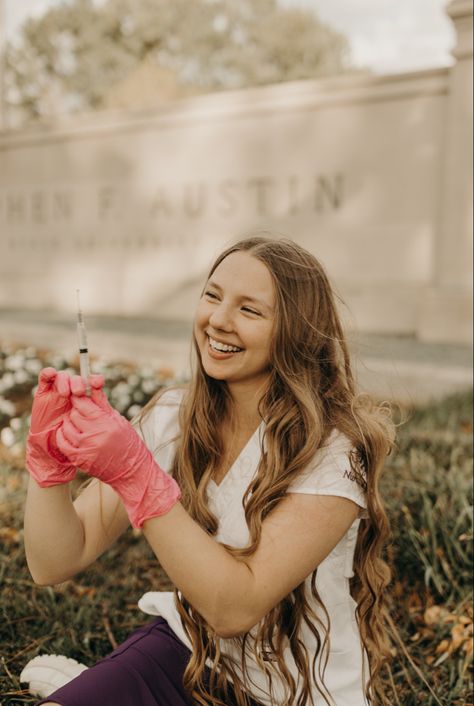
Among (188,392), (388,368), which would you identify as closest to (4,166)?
(388,368)

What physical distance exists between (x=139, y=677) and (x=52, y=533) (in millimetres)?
363

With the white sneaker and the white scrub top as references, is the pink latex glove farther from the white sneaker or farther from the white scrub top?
the white sneaker

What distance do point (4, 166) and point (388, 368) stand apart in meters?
6.67

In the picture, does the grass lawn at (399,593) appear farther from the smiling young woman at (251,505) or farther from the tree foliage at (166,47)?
the tree foliage at (166,47)

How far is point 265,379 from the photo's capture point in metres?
1.67

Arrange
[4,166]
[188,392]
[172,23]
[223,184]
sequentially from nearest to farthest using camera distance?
[188,392]
[223,184]
[4,166]
[172,23]

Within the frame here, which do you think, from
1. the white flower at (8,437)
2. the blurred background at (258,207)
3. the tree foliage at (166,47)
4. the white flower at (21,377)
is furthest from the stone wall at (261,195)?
the tree foliage at (166,47)

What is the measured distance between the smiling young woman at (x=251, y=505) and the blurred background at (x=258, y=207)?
261 centimetres

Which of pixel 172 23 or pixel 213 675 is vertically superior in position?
pixel 172 23

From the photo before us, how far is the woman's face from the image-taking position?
158cm

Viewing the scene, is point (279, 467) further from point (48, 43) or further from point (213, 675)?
point (48, 43)

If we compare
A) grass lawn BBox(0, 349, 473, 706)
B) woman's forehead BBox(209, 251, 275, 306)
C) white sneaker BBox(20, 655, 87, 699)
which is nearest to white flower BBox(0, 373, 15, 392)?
grass lawn BBox(0, 349, 473, 706)

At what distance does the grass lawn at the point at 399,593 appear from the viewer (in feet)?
7.30

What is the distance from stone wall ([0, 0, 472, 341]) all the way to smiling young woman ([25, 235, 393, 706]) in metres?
4.28
